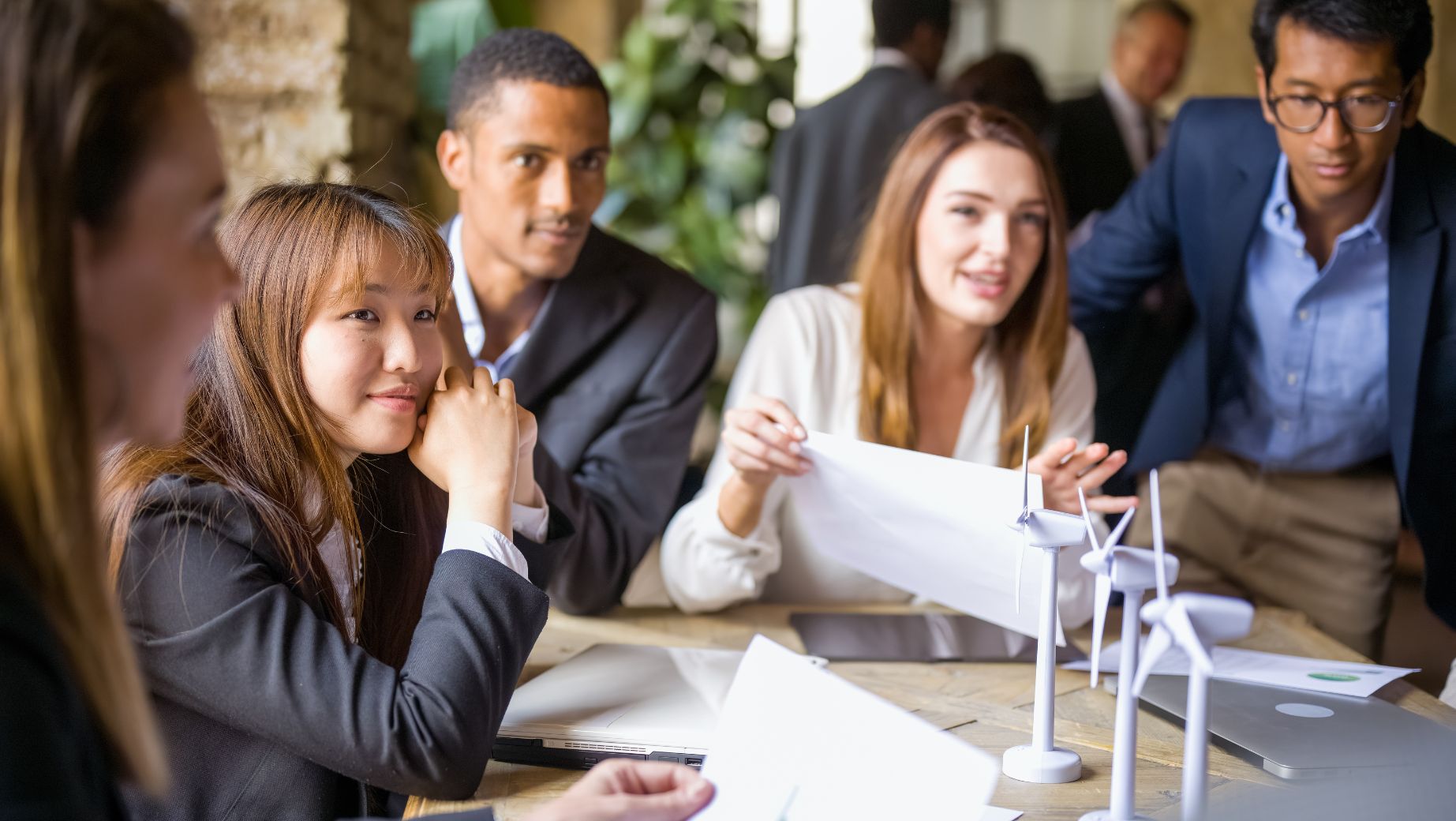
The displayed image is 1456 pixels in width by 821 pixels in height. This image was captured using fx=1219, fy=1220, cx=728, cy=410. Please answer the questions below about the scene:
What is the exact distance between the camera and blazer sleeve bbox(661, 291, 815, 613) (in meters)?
1.80

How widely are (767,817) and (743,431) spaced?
0.71m

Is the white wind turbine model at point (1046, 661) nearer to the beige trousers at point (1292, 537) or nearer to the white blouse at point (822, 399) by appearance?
the white blouse at point (822, 399)

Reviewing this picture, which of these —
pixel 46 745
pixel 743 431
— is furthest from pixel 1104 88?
pixel 46 745

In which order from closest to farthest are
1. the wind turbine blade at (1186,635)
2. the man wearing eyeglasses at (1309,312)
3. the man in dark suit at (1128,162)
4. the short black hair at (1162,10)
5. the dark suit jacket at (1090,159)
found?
the wind turbine blade at (1186,635)
the man wearing eyeglasses at (1309,312)
the man in dark suit at (1128,162)
the dark suit jacket at (1090,159)
the short black hair at (1162,10)

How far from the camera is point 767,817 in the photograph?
1023mm

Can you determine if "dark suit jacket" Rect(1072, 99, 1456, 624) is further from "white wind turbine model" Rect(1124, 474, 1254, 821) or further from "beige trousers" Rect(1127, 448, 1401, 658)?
"white wind turbine model" Rect(1124, 474, 1254, 821)

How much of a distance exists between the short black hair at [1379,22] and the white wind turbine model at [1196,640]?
4.15ft

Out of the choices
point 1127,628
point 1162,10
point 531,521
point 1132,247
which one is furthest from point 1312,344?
point 1162,10

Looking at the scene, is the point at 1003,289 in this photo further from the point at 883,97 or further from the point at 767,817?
the point at 883,97

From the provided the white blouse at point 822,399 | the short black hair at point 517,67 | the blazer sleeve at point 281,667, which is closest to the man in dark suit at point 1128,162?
the white blouse at point 822,399

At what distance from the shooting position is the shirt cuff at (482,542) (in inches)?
49.2

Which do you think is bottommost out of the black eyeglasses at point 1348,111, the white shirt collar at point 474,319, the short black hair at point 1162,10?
the white shirt collar at point 474,319

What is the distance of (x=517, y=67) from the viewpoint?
1.95 metres

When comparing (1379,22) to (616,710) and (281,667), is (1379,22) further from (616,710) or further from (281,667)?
(281,667)
